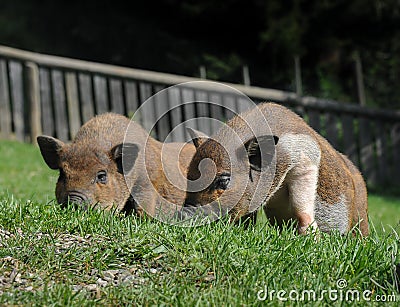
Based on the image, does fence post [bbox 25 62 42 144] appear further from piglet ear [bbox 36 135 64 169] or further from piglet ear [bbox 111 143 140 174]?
piglet ear [bbox 111 143 140 174]

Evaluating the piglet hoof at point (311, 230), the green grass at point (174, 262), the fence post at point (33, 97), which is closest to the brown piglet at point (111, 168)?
the green grass at point (174, 262)

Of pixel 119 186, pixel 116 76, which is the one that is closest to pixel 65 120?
pixel 116 76

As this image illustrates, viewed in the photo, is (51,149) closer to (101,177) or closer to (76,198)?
(101,177)

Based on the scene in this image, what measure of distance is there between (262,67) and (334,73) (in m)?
1.85

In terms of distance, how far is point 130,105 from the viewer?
542 inches

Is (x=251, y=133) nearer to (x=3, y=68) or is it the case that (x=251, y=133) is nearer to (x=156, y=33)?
(x=3, y=68)

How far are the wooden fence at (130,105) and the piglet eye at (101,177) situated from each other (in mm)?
6462

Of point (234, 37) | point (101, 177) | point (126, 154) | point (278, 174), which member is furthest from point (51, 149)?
point (234, 37)

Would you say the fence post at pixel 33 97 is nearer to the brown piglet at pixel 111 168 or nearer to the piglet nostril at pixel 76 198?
the brown piglet at pixel 111 168

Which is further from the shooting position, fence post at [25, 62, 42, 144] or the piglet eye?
fence post at [25, 62, 42, 144]

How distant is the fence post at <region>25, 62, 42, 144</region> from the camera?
44.7ft

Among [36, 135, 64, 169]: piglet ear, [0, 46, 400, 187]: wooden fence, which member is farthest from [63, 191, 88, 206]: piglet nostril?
[0, 46, 400, 187]: wooden fence

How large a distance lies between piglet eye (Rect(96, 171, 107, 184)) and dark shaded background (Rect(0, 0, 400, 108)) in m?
10.8

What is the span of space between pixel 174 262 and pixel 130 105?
9275 mm
